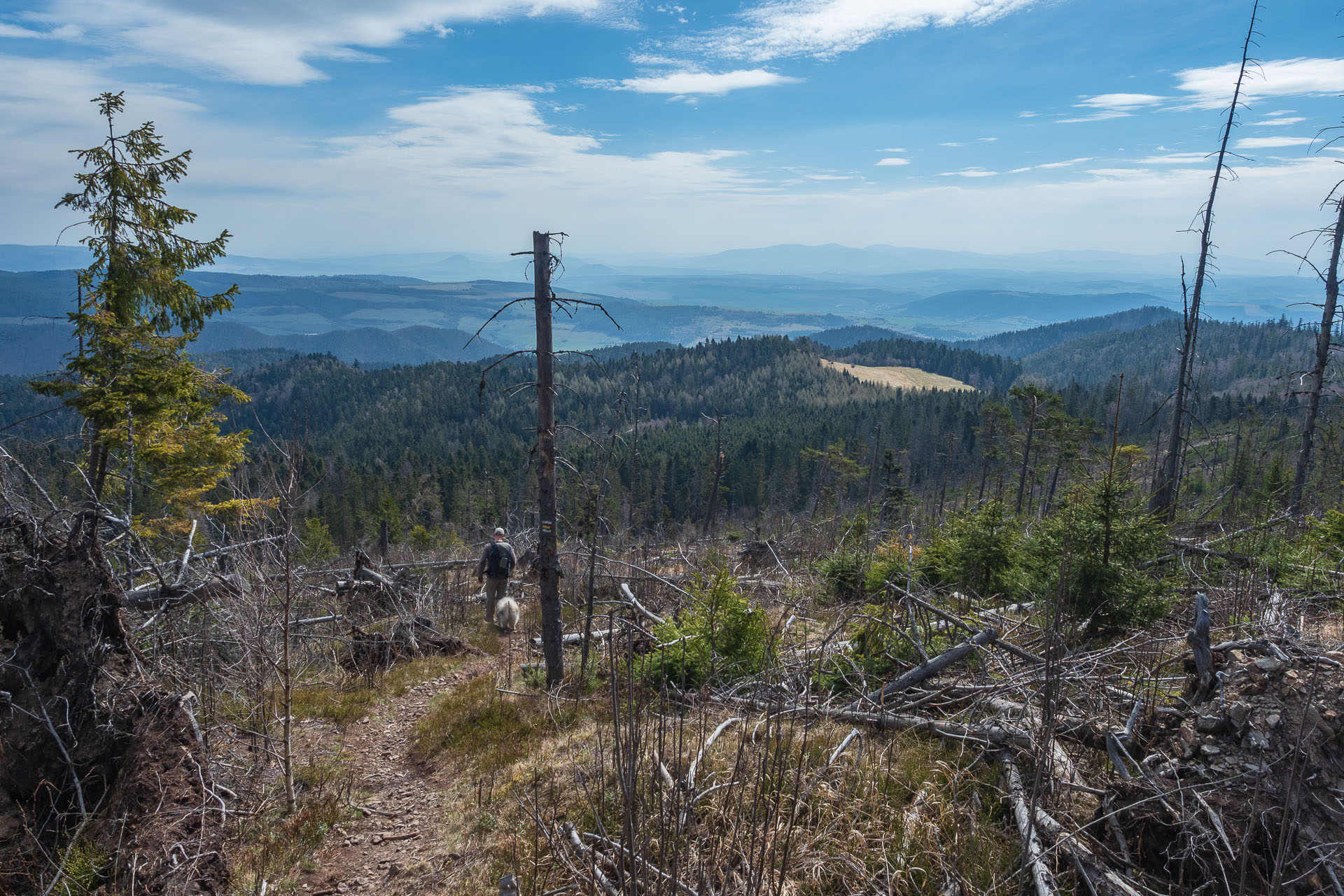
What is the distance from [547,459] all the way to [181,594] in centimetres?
396

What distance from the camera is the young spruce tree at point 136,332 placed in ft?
45.5

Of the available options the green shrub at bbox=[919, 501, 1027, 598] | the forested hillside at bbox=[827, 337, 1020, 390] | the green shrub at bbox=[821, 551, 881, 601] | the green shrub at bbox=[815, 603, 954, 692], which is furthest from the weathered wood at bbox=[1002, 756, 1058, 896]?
the forested hillside at bbox=[827, 337, 1020, 390]

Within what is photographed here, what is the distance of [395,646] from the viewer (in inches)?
435

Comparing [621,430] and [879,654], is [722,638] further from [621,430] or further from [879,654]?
[621,430]

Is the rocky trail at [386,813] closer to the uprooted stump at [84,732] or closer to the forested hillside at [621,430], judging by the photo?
the uprooted stump at [84,732]

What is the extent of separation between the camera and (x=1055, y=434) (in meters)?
34.5

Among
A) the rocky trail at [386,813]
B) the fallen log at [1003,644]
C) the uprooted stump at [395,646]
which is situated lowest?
the uprooted stump at [395,646]

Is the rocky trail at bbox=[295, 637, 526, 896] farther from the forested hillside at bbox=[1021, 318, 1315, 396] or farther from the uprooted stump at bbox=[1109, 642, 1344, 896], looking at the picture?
the forested hillside at bbox=[1021, 318, 1315, 396]

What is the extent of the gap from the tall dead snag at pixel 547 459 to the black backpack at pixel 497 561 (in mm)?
4085

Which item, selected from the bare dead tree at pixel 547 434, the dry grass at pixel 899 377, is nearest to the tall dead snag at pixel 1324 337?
the bare dead tree at pixel 547 434

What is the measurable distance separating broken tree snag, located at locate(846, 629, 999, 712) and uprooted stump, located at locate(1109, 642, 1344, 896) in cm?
160

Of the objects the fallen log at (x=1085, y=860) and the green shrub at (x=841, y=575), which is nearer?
the fallen log at (x=1085, y=860)

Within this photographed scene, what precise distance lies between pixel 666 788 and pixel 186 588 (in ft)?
18.2

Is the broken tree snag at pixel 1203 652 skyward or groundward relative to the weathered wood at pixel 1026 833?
skyward
